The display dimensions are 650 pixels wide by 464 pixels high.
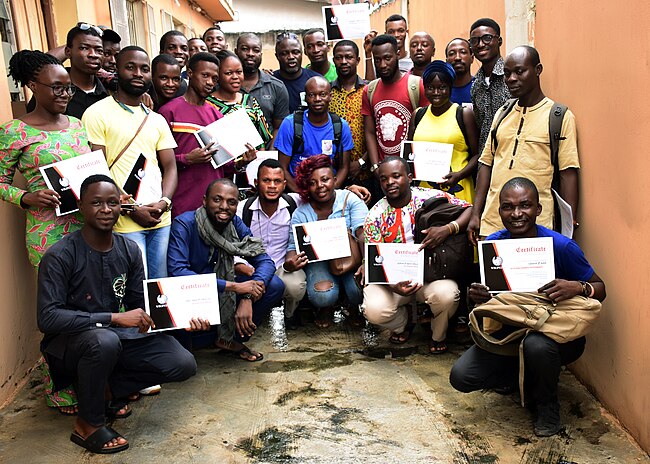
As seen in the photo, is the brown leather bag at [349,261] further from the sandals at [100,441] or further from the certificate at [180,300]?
the sandals at [100,441]

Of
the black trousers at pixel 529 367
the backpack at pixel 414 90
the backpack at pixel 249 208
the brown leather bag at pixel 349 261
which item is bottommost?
the black trousers at pixel 529 367

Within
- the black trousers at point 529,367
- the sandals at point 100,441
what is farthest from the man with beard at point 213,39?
the black trousers at point 529,367

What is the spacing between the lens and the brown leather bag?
4.83m

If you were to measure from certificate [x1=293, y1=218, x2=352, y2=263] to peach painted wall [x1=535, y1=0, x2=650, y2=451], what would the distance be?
165cm

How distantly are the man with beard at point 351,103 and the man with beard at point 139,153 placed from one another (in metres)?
1.82

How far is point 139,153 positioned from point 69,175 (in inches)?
21.5

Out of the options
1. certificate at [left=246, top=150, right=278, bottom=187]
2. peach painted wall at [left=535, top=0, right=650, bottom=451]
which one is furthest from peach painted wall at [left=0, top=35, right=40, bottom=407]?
peach painted wall at [left=535, top=0, right=650, bottom=451]

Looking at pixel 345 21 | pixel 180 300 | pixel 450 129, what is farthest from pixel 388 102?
pixel 180 300

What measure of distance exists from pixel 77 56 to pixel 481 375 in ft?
10.1

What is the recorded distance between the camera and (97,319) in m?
3.19

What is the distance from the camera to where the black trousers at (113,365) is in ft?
10.4

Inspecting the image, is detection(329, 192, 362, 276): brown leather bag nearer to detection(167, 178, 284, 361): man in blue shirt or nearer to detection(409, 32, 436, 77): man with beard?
detection(167, 178, 284, 361): man in blue shirt

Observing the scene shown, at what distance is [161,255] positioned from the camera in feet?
13.4

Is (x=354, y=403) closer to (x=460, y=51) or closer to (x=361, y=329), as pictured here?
(x=361, y=329)
